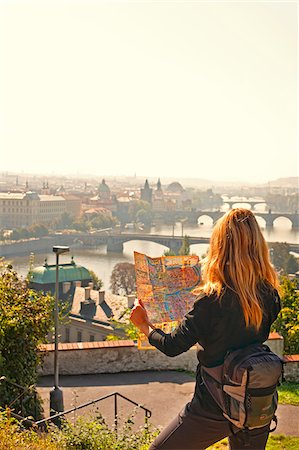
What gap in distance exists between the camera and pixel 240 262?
129cm

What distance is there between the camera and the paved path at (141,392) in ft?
11.1

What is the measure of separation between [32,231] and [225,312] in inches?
2042

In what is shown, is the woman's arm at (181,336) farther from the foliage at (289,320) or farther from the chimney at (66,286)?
the chimney at (66,286)

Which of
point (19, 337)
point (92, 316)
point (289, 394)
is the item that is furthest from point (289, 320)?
point (92, 316)

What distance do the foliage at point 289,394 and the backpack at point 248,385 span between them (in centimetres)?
245

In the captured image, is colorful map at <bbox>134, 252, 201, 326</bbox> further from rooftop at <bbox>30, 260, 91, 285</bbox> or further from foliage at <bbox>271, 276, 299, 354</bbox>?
rooftop at <bbox>30, 260, 91, 285</bbox>

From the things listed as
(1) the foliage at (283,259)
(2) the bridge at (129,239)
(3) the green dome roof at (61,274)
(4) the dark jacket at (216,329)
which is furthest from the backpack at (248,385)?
(2) the bridge at (129,239)

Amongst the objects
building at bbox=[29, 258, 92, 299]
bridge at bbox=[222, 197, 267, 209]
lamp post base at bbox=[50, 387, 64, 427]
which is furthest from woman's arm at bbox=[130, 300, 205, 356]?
bridge at bbox=[222, 197, 267, 209]

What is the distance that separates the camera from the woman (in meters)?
1.26

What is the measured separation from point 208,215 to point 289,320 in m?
55.9

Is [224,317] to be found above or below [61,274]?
above

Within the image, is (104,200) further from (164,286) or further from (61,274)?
(164,286)

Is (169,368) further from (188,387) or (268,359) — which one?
(268,359)

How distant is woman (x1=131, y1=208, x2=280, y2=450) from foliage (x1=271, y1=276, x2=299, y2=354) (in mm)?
3558
